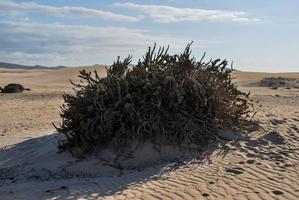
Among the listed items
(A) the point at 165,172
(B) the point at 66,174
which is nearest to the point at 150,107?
(A) the point at 165,172

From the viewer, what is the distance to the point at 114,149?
10.4m

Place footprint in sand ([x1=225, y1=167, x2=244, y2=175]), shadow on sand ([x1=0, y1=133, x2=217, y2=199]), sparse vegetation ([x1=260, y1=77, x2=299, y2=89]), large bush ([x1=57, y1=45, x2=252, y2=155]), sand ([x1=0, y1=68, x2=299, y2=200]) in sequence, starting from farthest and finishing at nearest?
sparse vegetation ([x1=260, y1=77, x2=299, y2=89]) < large bush ([x1=57, y1=45, x2=252, y2=155]) < footprint in sand ([x1=225, y1=167, x2=244, y2=175]) < shadow on sand ([x1=0, y1=133, x2=217, y2=199]) < sand ([x1=0, y1=68, x2=299, y2=200])

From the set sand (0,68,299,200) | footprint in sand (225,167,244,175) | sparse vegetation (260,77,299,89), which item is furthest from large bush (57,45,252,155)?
sparse vegetation (260,77,299,89)

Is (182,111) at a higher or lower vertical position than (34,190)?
higher

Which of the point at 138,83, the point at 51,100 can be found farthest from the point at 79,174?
the point at 51,100

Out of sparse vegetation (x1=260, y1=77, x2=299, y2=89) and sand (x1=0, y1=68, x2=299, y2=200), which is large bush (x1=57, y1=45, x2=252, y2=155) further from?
sparse vegetation (x1=260, y1=77, x2=299, y2=89)

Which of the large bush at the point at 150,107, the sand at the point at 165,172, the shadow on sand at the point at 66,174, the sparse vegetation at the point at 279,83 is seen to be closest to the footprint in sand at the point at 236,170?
the sand at the point at 165,172

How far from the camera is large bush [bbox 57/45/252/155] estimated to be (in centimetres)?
1048

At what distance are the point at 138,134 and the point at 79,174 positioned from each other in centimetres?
142

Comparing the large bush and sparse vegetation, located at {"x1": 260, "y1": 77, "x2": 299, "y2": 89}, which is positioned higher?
the large bush

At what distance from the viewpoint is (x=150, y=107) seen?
1062 centimetres

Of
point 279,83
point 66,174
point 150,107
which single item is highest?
point 150,107

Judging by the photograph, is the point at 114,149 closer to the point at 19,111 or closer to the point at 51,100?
the point at 19,111

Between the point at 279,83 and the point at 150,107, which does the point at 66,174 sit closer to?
the point at 150,107
